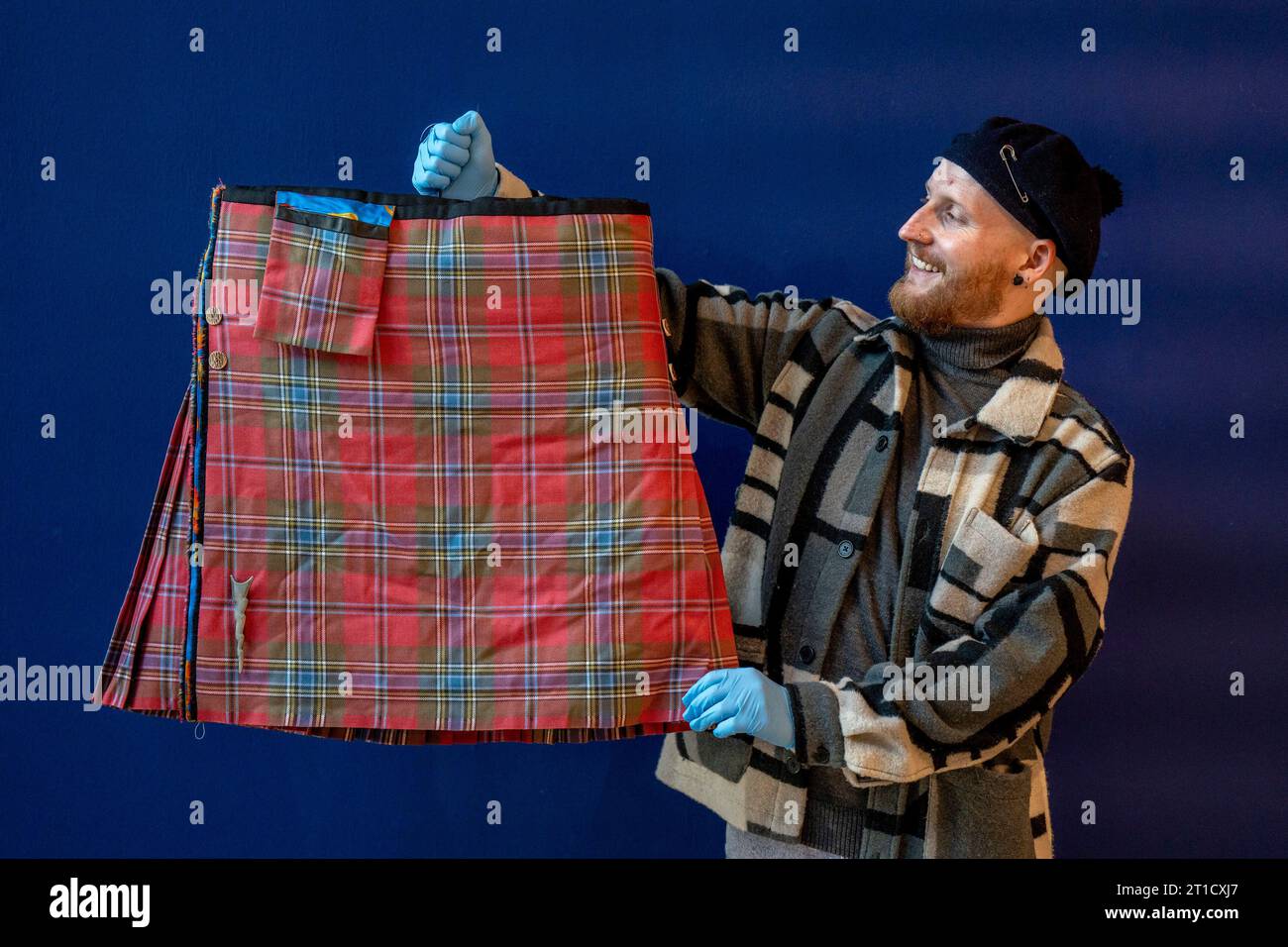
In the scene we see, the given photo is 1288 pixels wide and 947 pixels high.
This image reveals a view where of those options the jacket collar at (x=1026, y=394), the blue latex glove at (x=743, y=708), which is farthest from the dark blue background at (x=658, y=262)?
the blue latex glove at (x=743, y=708)

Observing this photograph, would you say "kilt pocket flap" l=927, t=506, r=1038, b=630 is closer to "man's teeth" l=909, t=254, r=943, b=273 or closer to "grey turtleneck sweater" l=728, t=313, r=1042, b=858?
"grey turtleneck sweater" l=728, t=313, r=1042, b=858

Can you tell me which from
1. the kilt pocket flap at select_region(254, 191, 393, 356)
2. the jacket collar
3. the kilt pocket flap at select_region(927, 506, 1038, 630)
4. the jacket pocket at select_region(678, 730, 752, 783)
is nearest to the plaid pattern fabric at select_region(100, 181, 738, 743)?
the kilt pocket flap at select_region(254, 191, 393, 356)

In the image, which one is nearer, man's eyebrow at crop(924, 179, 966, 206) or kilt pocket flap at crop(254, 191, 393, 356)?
kilt pocket flap at crop(254, 191, 393, 356)

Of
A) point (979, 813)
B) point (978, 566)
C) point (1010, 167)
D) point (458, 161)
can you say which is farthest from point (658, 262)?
point (979, 813)

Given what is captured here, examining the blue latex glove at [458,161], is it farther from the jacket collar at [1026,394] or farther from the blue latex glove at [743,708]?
the blue latex glove at [743,708]

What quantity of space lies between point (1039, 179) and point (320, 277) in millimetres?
983

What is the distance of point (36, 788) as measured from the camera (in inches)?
85.8

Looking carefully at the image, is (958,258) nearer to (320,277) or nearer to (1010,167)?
(1010,167)

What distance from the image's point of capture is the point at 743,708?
173 cm

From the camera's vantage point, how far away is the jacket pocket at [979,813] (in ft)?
6.03

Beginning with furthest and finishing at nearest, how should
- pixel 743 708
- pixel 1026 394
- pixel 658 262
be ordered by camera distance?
pixel 658 262, pixel 1026 394, pixel 743 708

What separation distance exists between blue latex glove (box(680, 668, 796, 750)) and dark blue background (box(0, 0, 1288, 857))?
50 centimetres

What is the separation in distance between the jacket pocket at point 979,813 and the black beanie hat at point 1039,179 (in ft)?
2.41

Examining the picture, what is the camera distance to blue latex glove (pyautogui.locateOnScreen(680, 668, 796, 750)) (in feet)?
5.68
